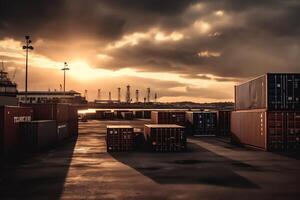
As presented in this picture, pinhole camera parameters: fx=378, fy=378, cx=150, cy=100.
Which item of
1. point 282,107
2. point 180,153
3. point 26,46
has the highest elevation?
point 26,46

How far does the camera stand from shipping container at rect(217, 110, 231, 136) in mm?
52438

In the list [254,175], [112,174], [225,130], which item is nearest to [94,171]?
Answer: [112,174]

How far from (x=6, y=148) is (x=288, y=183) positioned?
69.9 feet

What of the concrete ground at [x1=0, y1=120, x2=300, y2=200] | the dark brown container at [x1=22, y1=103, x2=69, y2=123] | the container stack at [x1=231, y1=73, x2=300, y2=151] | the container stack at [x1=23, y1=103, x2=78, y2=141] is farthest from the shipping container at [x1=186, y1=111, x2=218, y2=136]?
→ the concrete ground at [x1=0, y1=120, x2=300, y2=200]

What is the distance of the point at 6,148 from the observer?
2973cm

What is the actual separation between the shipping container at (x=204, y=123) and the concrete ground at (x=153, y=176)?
22282 millimetres

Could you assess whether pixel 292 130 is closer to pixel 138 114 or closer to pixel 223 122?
pixel 223 122

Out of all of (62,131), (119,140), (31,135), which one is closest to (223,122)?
(62,131)

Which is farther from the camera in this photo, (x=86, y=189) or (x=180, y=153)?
(x=180, y=153)

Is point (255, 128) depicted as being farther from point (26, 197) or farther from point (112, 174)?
point (26, 197)

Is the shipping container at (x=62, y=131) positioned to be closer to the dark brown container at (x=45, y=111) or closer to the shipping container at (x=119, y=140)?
the dark brown container at (x=45, y=111)

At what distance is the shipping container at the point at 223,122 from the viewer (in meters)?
52.4

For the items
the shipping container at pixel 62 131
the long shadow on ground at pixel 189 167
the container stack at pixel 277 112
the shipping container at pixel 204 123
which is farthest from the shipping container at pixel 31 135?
the shipping container at pixel 204 123

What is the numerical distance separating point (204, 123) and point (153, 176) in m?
33.7
